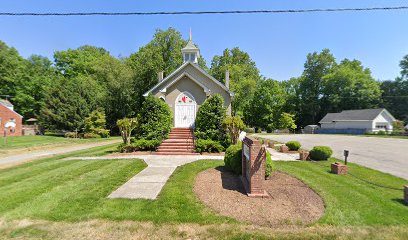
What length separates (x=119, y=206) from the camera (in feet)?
18.9

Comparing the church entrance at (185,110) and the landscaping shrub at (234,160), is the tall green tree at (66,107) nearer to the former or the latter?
the church entrance at (185,110)

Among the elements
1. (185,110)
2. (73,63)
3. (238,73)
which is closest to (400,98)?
(238,73)

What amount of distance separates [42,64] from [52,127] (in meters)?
28.2

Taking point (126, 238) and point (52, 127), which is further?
point (52, 127)

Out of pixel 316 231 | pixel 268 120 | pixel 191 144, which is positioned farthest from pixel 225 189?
pixel 268 120

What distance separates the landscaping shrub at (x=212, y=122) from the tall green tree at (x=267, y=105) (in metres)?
41.7

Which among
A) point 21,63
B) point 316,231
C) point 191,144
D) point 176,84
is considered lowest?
point 316,231

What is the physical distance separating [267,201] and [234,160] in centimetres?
284

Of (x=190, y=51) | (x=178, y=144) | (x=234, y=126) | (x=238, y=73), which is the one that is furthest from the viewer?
(x=238, y=73)

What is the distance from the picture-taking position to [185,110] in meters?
18.6

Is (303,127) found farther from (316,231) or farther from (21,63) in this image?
(21,63)

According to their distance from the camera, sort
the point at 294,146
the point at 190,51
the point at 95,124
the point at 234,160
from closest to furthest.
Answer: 1. the point at 234,160
2. the point at 294,146
3. the point at 190,51
4. the point at 95,124

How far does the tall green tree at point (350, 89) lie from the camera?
191 feet

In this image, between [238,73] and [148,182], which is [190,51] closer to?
[148,182]
